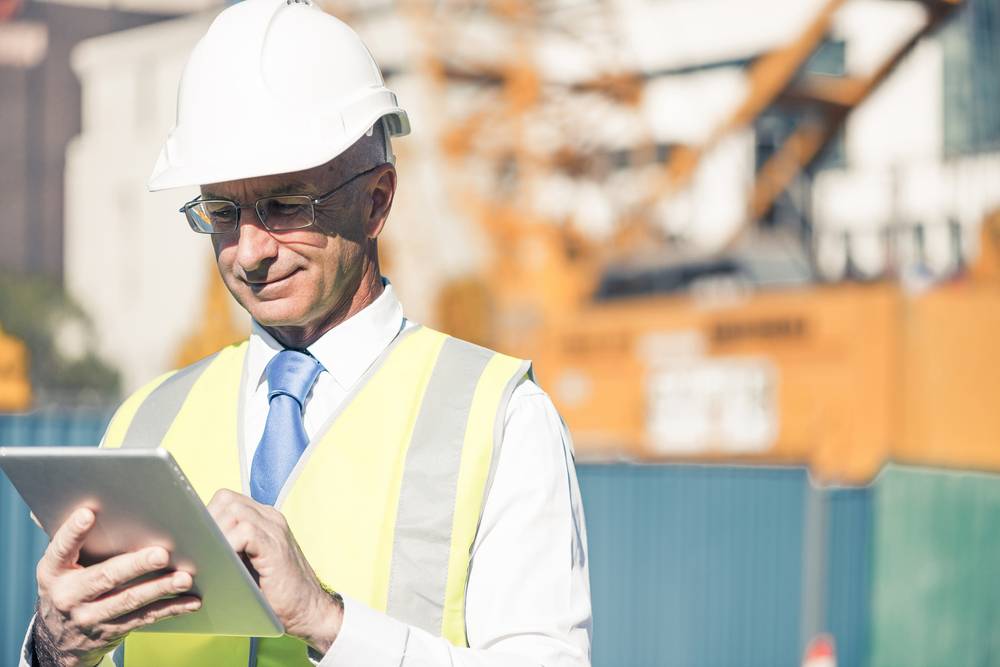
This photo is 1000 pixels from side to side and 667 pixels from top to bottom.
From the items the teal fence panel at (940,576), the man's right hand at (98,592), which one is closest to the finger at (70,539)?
the man's right hand at (98,592)

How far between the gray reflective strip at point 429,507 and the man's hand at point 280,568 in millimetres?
191

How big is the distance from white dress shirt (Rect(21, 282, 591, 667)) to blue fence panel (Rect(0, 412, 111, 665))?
525 cm

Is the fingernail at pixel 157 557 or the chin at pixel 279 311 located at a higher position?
the chin at pixel 279 311

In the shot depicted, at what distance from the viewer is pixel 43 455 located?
1478 millimetres

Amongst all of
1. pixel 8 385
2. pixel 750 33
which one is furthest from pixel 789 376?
pixel 750 33

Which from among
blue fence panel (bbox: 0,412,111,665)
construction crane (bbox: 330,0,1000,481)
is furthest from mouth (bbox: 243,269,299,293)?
construction crane (bbox: 330,0,1000,481)

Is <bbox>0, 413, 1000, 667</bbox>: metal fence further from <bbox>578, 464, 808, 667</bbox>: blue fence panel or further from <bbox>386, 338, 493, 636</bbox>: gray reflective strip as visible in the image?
<bbox>386, 338, 493, 636</bbox>: gray reflective strip

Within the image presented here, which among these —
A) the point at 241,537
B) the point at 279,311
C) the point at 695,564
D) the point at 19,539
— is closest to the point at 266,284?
the point at 279,311

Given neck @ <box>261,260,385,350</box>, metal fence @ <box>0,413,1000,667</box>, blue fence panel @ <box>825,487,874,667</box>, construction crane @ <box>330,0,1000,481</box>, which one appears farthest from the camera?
construction crane @ <box>330,0,1000,481</box>

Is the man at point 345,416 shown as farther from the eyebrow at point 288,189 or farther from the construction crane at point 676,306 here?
the construction crane at point 676,306

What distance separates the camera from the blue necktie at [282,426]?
73.9 inches

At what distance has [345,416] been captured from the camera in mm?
1904

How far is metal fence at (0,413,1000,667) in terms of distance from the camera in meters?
7.54

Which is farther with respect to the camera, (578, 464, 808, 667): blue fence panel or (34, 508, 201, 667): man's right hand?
(578, 464, 808, 667): blue fence panel
